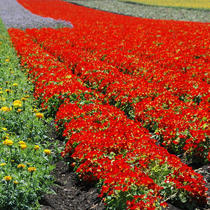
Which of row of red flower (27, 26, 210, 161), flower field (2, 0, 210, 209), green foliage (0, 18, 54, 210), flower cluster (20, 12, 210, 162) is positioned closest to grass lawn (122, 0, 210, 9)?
flower cluster (20, 12, 210, 162)

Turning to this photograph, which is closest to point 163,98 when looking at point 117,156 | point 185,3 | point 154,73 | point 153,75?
point 153,75

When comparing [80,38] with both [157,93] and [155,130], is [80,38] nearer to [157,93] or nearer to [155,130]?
[157,93]

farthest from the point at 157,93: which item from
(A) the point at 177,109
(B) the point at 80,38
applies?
(B) the point at 80,38

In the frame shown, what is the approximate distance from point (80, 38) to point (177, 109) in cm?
964

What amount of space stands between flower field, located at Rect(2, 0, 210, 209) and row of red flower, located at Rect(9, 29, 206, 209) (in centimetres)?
1

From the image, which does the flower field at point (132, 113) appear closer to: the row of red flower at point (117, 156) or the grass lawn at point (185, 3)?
the row of red flower at point (117, 156)

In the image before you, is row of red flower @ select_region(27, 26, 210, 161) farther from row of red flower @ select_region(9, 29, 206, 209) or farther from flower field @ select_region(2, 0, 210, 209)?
row of red flower @ select_region(9, 29, 206, 209)

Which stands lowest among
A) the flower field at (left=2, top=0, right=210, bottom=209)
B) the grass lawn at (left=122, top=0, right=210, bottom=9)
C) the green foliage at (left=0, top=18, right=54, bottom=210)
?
the green foliage at (left=0, top=18, right=54, bottom=210)

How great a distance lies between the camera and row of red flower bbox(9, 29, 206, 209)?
439cm

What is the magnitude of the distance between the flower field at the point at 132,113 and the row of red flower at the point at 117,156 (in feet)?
0.05

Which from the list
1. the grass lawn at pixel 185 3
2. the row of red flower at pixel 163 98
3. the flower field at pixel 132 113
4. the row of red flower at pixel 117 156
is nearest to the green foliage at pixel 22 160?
the flower field at pixel 132 113

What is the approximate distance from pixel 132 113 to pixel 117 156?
309 centimetres

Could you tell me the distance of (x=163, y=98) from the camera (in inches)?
313

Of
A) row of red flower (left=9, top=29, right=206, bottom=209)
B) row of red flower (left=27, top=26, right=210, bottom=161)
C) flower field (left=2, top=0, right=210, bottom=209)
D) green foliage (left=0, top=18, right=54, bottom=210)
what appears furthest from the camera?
row of red flower (left=27, top=26, right=210, bottom=161)
